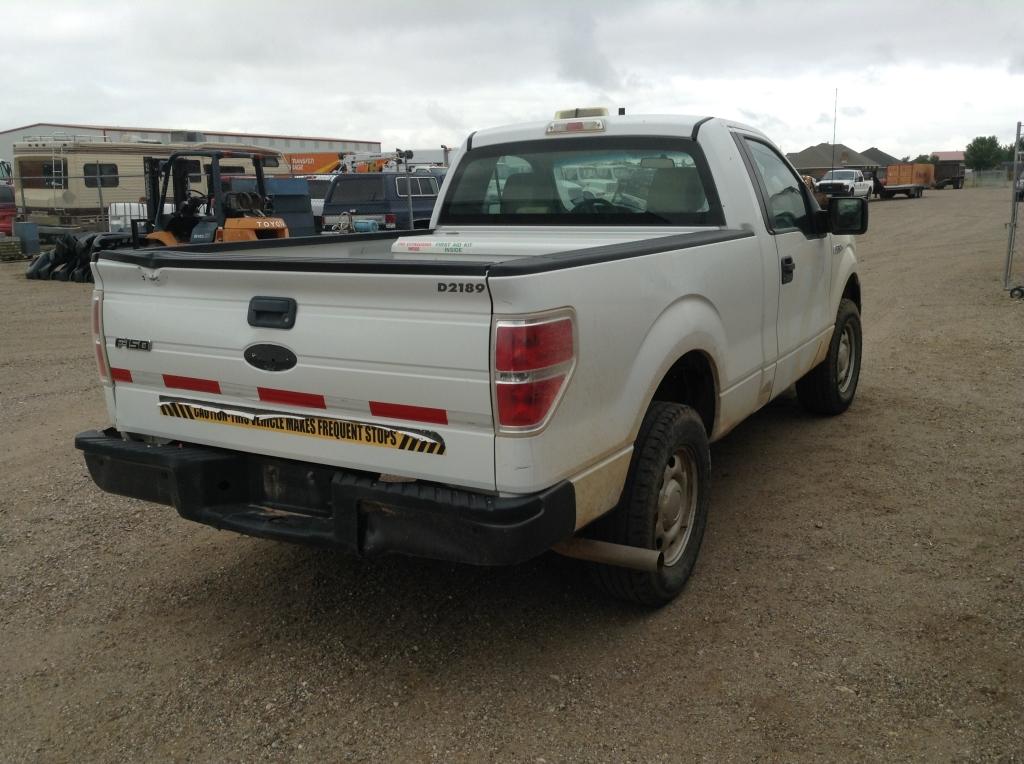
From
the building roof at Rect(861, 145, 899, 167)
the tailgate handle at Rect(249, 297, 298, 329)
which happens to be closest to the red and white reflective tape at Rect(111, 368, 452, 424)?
the tailgate handle at Rect(249, 297, 298, 329)

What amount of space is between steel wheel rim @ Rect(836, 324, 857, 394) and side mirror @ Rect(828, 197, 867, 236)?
1079 mm

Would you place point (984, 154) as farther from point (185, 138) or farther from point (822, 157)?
point (185, 138)

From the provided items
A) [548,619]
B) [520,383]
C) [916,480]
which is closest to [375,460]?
[520,383]

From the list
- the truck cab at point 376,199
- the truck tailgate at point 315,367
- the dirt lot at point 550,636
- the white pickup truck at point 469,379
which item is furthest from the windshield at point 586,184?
the truck cab at point 376,199

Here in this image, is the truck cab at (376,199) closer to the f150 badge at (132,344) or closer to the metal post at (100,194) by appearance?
the metal post at (100,194)

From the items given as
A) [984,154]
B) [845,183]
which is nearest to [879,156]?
[984,154]

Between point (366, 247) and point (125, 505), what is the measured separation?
76.8 inches

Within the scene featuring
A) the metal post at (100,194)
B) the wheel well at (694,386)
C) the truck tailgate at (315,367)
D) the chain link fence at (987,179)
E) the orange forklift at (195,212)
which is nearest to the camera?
the truck tailgate at (315,367)

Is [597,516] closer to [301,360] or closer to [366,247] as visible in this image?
[301,360]

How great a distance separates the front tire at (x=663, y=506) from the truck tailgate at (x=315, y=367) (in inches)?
31.1

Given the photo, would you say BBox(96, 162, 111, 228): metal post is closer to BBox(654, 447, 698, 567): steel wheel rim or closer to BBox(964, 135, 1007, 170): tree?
BBox(654, 447, 698, 567): steel wheel rim

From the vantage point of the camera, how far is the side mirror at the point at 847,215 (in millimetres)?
5195

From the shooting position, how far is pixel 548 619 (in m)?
3.71

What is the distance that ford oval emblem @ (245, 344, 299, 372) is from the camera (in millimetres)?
3127
